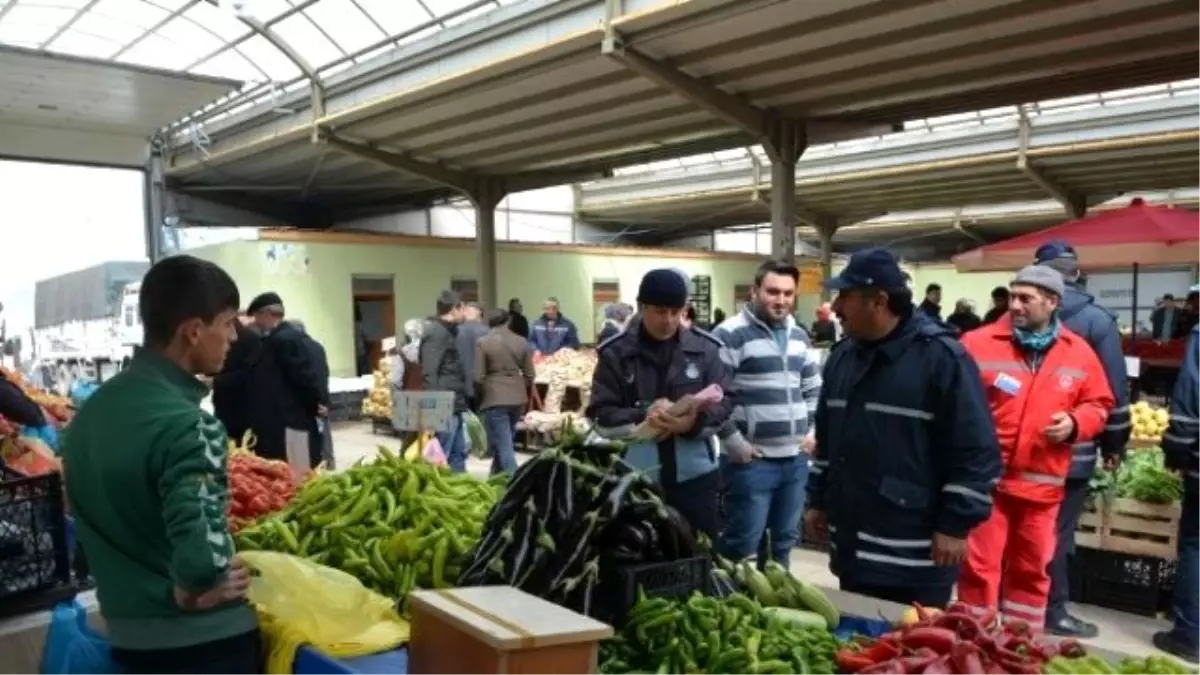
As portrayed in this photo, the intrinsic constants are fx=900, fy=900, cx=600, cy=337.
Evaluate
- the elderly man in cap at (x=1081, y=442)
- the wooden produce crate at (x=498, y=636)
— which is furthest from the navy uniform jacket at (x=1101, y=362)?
the wooden produce crate at (x=498, y=636)

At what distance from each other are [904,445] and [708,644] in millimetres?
1100

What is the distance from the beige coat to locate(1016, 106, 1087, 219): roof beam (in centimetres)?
1016

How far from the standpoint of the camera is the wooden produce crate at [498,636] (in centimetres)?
174

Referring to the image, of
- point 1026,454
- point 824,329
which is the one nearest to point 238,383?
point 1026,454

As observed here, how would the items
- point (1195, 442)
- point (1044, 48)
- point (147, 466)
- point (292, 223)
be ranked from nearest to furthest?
point (147, 466)
point (1195, 442)
point (1044, 48)
point (292, 223)

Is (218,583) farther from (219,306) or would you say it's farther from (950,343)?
(950,343)

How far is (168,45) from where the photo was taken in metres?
11.8

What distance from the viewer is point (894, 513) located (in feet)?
9.48

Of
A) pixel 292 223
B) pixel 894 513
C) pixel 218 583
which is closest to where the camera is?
pixel 218 583

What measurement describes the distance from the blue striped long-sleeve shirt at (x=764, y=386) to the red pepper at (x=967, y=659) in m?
2.34

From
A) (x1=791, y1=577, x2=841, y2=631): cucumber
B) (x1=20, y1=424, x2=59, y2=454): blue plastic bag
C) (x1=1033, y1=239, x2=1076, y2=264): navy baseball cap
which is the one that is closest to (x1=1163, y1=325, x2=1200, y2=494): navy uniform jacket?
(x1=1033, y1=239, x2=1076, y2=264): navy baseball cap

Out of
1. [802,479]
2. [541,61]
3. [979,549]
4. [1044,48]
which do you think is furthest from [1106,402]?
[541,61]

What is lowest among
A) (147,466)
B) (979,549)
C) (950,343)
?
(979,549)

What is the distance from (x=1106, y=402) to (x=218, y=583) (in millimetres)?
3604
